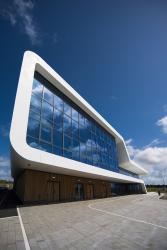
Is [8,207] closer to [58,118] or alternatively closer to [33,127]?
[33,127]

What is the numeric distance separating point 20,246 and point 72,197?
16237mm

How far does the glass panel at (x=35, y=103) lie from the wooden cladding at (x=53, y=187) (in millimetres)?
6010

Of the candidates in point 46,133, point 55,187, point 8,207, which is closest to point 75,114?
point 46,133

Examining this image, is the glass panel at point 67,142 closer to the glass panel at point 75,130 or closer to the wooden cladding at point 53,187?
the glass panel at point 75,130

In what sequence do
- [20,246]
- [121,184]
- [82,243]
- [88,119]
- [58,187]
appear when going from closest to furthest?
1. [20,246]
2. [82,243]
3. [58,187]
4. [88,119]
5. [121,184]

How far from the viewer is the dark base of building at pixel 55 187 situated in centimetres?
1559

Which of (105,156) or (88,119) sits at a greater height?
(88,119)

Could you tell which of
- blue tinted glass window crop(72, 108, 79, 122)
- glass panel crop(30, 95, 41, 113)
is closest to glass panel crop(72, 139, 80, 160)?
blue tinted glass window crop(72, 108, 79, 122)

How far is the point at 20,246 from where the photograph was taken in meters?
5.06

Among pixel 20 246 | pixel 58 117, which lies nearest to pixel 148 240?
pixel 20 246

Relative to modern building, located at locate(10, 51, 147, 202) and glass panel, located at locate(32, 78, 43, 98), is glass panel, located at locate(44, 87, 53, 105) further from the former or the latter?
glass panel, located at locate(32, 78, 43, 98)

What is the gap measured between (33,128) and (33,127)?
0.34ft

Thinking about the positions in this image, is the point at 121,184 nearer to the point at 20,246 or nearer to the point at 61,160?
the point at 61,160

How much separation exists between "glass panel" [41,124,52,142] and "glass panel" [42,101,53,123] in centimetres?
112
